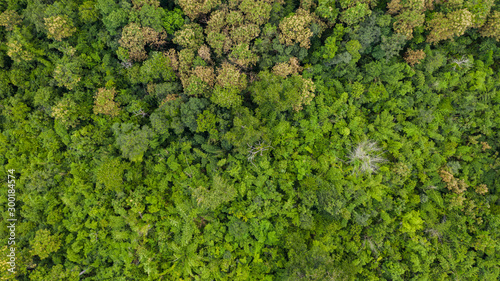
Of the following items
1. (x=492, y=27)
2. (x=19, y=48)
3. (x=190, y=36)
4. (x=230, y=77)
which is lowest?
(x=230, y=77)

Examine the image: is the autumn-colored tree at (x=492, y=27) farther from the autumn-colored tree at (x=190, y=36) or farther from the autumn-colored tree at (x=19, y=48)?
the autumn-colored tree at (x=19, y=48)

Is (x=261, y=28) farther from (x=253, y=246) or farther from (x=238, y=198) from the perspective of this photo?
(x=253, y=246)

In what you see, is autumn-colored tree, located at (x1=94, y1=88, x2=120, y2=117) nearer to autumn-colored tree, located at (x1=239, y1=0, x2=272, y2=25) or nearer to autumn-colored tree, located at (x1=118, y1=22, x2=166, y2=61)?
autumn-colored tree, located at (x1=118, y1=22, x2=166, y2=61)

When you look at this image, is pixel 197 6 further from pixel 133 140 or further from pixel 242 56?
pixel 133 140

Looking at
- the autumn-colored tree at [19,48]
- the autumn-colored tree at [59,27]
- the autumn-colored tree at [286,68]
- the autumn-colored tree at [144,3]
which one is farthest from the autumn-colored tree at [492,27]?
the autumn-colored tree at [19,48]

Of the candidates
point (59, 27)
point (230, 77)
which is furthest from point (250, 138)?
point (59, 27)

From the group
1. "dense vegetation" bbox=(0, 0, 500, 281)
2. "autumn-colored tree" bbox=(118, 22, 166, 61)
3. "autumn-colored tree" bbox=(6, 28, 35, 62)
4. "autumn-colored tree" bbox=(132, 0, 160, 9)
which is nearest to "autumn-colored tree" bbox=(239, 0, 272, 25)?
"dense vegetation" bbox=(0, 0, 500, 281)

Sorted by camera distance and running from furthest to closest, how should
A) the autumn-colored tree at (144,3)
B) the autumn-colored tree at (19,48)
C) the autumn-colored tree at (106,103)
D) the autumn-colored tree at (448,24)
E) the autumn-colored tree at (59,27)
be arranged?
the autumn-colored tree at (19,48), the autumn-colored tree at (106,103), the autumn-colored tree at (59,27), the autumn-colored tree at (144,3), the autumn-colored tree at (448,24)

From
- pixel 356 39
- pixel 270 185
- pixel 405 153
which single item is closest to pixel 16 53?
pixel 270 185
